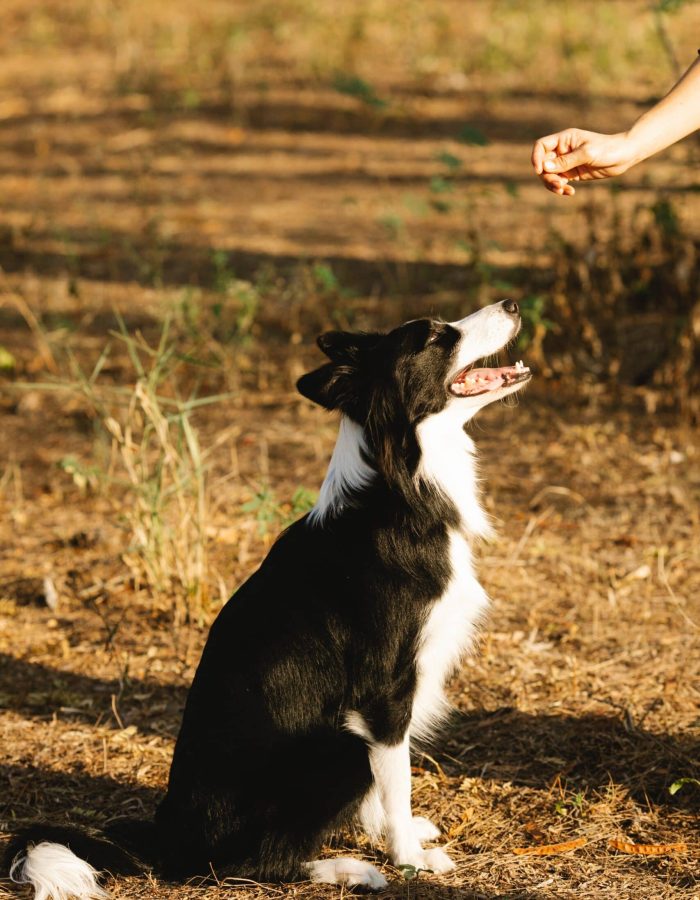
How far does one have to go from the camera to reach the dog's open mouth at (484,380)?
3445mm

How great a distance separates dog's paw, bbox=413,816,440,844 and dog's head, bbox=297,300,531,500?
3.44ft

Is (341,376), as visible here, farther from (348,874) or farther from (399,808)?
(348,874)

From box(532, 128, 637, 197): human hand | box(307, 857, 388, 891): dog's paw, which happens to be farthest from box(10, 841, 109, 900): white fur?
box(532, 128, 637, 197): human hand

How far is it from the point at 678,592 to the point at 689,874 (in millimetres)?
1754

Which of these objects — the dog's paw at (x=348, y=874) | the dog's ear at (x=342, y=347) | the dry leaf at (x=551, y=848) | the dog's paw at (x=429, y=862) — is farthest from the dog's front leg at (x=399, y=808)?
the dog's ear at (x=342, y=347)

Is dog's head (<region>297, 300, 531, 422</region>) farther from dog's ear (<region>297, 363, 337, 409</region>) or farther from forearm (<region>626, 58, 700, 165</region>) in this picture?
forearm (<region>626, 58, 700, 165</region>)

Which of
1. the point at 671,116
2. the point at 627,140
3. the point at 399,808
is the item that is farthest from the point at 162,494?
the point at 671,116

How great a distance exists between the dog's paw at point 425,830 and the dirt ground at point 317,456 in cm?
6

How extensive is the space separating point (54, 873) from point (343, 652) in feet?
3.10

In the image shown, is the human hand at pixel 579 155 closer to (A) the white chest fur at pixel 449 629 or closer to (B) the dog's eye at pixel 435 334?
(B) the dog's eye at pixel 435 334

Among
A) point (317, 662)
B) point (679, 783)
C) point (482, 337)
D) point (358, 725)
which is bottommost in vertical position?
point (679, 783)

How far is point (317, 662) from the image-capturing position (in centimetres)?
327

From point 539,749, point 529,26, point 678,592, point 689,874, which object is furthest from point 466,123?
point 689,874

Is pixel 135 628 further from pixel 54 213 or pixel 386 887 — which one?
pixel 54 213
